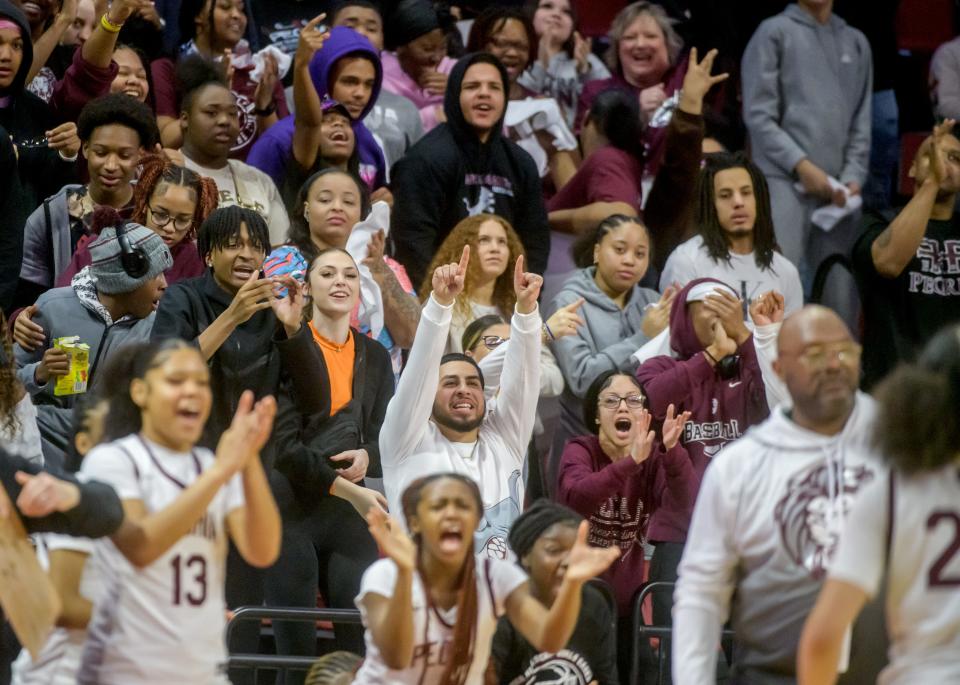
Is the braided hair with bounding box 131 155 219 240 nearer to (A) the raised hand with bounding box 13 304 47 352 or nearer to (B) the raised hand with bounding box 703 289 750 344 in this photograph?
(A) the raised hand with bounding box 13 304 47 352

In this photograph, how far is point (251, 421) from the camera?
4.39 m

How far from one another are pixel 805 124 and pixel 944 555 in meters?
4.97

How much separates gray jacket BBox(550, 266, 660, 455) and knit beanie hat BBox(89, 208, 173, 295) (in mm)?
1838

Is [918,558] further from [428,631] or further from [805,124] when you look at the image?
[805,124]

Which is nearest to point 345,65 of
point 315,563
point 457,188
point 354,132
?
point 354,132

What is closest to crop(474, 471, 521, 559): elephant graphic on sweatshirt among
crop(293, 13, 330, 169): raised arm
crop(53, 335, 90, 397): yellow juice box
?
crop(53, 335, 90, 397): yellow juice box

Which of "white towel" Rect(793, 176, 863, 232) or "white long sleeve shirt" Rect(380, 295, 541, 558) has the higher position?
"white towel" Rect(793, 176, 863, 232)

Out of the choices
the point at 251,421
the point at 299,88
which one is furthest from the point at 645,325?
the point at 251,421

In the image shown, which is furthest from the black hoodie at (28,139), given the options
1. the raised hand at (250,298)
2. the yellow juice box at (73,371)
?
the raised hand at (250,298)

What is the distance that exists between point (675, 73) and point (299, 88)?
262cm

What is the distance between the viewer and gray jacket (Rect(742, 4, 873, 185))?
28.7 feet

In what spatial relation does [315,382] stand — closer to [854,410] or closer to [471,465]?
[471,465]

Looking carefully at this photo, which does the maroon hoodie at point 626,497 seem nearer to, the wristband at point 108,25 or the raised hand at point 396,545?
the raised hand at point 396,545

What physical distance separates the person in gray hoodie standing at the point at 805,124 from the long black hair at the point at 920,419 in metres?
4.56
